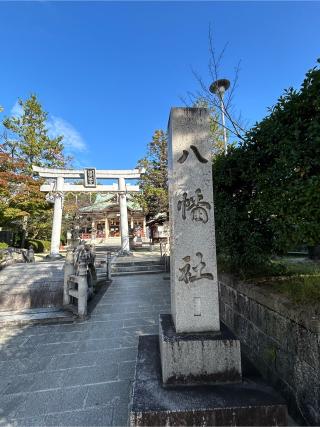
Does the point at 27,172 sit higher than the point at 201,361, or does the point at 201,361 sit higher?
the point at 27,172

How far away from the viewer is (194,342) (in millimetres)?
2434

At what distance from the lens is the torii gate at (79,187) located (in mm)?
16203

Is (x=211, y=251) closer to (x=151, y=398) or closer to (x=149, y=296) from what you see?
(x=151, y=398)

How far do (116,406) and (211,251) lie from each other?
1872 millimetres

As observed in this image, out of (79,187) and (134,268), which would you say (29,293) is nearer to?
(134,268)

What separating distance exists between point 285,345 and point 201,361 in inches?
33.2

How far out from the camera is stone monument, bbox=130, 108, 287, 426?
202 cm

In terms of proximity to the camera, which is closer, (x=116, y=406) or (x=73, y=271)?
(x=116, y=406)

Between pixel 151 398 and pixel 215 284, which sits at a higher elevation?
pixel 215 284

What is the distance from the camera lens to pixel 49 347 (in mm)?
4246

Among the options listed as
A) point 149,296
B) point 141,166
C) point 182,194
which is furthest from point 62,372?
point 141,166

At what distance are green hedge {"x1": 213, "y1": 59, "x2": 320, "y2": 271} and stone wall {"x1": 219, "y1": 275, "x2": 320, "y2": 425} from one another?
669mm

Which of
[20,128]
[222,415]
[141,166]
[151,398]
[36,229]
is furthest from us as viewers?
[36,229]

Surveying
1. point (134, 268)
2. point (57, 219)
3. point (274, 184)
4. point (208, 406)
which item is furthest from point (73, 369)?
point (57, 219)
